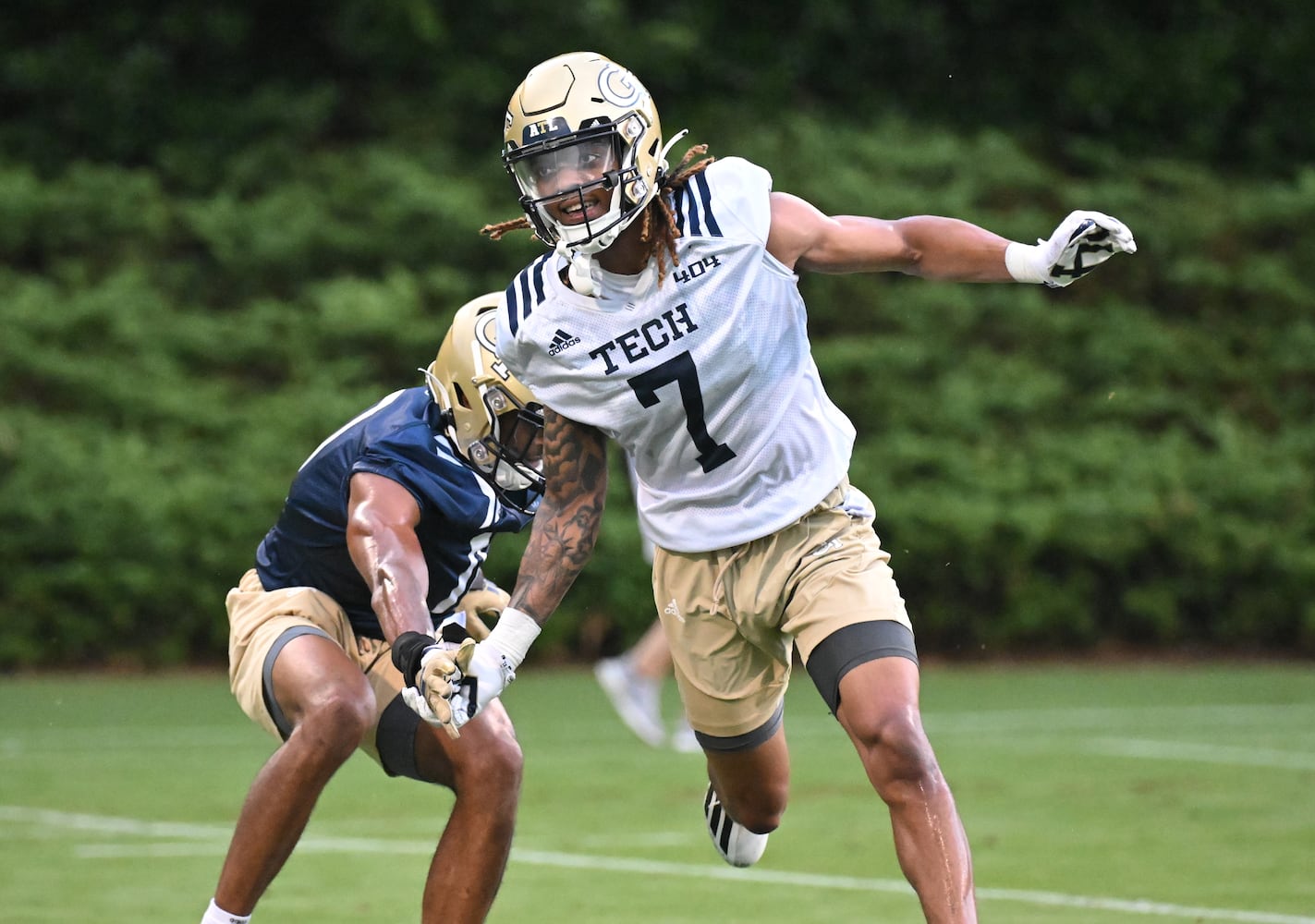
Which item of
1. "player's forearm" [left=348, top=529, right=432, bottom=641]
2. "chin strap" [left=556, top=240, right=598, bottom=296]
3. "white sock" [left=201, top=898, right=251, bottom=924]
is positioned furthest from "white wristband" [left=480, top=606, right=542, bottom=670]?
"white sock" [left=201, top=898, right=251, bottom=924]

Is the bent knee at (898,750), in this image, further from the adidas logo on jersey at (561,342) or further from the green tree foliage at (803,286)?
the green tree foliage at (803,286)

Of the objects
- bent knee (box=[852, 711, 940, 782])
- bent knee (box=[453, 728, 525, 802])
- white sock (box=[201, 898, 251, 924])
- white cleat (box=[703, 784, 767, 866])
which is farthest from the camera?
white cleat (box=[703, 784, 767, 866])

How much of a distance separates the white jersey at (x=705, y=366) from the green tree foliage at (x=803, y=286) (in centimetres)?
872

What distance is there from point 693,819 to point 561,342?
3.76 m

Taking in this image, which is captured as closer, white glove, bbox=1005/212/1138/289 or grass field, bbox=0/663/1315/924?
white glove, bbox=1005/212/1138/289

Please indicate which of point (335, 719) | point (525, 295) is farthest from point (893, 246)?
point (335, 719)

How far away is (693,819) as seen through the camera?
837 cm

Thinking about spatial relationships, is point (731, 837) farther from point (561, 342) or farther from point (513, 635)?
point (561, 342)

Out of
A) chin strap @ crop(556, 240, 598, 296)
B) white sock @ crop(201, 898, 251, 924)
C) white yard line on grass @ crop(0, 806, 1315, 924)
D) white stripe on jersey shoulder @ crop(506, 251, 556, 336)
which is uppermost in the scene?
chin strap @ crop(556, 240, 598, 296)

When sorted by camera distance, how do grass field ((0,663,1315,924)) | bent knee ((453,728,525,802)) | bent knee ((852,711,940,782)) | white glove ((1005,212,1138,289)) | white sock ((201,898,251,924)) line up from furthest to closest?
grass field ((0,663,1315,924))
bent knee ((453,728,525,802))
white sock ((201,898,251,924))
white glove ((1005,212,1138,289))
bent knee ((852,711,940,782))

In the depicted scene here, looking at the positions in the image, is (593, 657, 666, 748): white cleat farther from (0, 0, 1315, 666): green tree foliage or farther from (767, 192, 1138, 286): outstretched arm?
(767, 192, 1138, 286): outstretched arm

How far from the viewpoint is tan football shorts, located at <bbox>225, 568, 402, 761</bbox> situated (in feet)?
18.4

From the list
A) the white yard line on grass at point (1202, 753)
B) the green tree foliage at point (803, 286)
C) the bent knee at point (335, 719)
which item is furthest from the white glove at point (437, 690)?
the green tree foliage at point (803, 286)

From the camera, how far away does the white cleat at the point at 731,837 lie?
6242 mm
